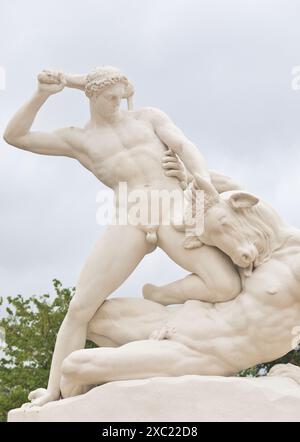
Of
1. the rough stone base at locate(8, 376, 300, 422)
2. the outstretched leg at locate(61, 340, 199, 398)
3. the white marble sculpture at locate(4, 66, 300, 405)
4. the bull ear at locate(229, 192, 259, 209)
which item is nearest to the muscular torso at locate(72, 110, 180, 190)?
the white marble sculpture at locate(4, 66, 300, 405)

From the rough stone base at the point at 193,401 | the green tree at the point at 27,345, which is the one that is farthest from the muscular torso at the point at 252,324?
the green tree at the point at 27,345

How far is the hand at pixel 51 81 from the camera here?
6418mm

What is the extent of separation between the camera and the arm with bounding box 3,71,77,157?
655 cm

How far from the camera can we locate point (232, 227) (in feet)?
19.7

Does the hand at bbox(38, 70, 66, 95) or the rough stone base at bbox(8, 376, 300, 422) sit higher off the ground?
the hand at bbox(38, 70, 66, 95)

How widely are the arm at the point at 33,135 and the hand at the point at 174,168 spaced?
84 cm

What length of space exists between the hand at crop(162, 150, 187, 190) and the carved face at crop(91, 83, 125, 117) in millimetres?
602

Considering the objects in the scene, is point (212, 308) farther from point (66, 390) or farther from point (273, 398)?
point (66, 390)

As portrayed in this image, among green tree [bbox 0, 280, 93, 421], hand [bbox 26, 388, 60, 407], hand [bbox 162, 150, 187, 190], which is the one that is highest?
hand [bbox 162, 150, 187, 190]

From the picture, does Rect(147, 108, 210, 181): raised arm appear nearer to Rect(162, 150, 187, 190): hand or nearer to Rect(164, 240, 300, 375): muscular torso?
Rect(162, 150, 187, 190): hand

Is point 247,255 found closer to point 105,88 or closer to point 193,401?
point 193,401

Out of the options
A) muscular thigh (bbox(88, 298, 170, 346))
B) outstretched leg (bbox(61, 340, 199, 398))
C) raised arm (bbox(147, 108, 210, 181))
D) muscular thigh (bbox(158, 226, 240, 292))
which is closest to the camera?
outstretched leg (bbox(61, 340, 199, 398))

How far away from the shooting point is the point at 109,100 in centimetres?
648

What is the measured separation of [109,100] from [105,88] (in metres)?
0.11
